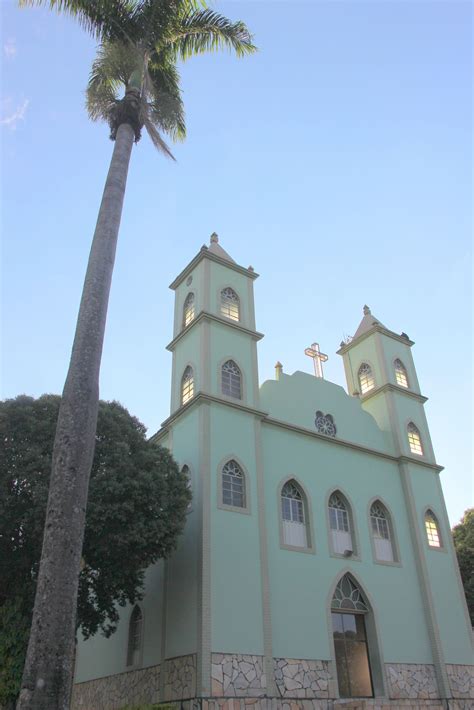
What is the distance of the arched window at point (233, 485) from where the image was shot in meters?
18.2

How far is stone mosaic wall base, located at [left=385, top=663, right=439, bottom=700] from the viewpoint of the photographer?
18828 millimetres

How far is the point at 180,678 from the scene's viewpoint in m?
15.7

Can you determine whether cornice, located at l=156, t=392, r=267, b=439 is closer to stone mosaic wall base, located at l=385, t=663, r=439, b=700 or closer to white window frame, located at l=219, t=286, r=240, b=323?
white window frame, located at l=219, t=286, r=240, b=323

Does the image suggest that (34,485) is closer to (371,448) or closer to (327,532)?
(327,532)

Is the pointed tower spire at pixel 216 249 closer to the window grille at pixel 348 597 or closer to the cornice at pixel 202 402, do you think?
the cornice at pixel 202 402

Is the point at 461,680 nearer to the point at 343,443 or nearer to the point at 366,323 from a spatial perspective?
the point at 343,443

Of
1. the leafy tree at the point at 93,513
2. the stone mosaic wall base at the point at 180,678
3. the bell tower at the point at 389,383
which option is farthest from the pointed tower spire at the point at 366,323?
the stone mosaic wall base at the point at 180,678

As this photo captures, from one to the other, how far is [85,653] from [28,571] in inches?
337

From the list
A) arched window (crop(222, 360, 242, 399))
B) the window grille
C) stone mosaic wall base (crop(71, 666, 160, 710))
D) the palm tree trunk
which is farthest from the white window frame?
stone mosaic wall base (crop(71, 666, 160, 710))

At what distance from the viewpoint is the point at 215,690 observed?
15.0 meters

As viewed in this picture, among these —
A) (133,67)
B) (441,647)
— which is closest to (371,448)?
(441,647)

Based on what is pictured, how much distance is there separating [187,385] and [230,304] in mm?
3701

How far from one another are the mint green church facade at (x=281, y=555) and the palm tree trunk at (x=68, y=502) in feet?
28.6

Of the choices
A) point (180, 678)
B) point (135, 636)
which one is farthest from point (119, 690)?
point (180, 678)
